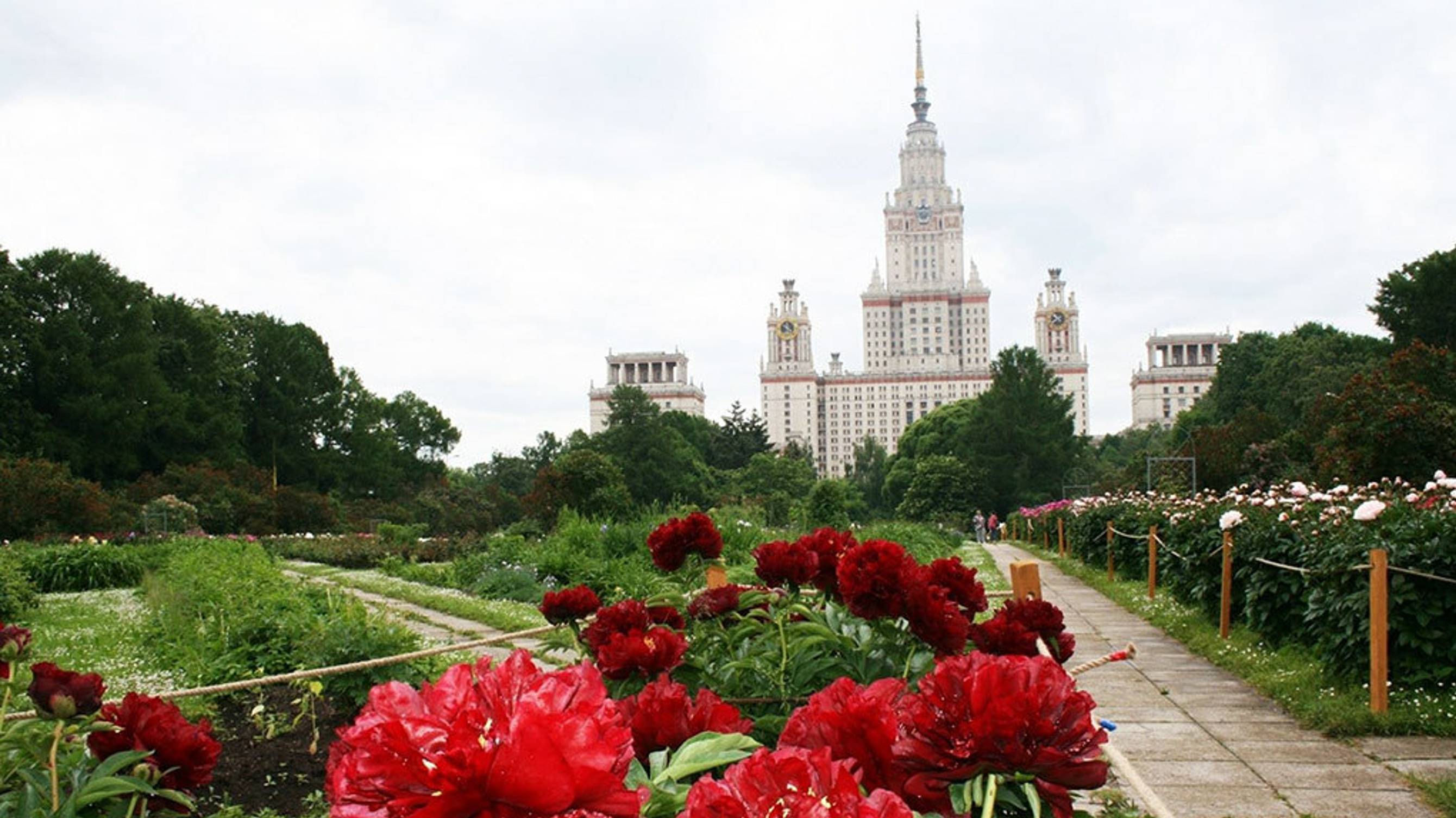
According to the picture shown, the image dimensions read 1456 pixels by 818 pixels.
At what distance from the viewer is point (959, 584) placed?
91.8 inches

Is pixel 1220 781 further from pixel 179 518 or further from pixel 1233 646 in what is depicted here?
pixel 179 518

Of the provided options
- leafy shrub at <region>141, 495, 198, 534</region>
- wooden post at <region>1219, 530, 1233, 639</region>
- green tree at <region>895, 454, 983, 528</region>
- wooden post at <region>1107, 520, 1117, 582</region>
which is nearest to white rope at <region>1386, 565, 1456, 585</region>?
wooden post at <region>1219, 530, 1233, 639</region>

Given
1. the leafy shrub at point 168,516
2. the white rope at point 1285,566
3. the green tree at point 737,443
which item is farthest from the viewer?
the green tree at point 737,443

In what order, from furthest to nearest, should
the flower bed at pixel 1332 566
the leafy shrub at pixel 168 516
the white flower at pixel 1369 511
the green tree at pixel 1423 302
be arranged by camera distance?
the green tree at pixel 1423 302 → the leafy shrub at pixel 168 516 → the white flower at pixel 1369 511 → the flower bed at pixel 1332 566

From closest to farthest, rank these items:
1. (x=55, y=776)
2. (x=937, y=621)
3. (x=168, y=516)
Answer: (x=55, y=776) → (x=937, y=621) → (x=168, y=516)

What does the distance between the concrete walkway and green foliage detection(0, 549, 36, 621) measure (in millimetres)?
9732

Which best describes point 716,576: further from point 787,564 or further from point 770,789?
point 770,789

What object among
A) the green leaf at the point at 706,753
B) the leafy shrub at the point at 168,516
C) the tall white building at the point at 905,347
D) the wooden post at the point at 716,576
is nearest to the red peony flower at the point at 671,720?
the green leaf at the point at 706,753

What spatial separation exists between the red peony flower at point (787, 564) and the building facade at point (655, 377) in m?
125

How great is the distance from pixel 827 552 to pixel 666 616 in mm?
548

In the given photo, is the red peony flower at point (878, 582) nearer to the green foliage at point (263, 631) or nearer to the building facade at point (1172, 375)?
the green foliage at point (263, 631)

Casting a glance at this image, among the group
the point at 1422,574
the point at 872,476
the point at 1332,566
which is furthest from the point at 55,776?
the point at 872,476

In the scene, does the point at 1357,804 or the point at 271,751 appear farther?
the point at 271,751

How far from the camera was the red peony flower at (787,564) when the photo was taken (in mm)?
2664
